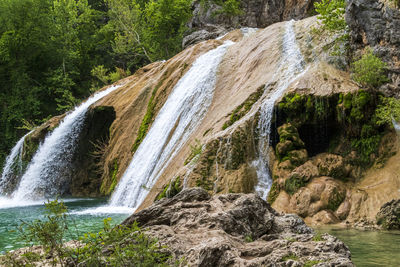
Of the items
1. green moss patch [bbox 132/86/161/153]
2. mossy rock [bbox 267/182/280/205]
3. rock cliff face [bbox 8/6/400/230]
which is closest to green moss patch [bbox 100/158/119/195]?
green moss patch [bbox 132/86/161/153]

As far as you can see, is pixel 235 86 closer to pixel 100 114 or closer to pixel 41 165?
pixel 100 114

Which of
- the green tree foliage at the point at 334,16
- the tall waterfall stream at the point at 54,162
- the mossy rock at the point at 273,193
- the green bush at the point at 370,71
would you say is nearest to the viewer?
the mossy rock at the point at 273,193

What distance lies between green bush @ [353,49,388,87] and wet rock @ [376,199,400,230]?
13.6 ft

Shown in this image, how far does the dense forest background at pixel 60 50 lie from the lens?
32.5m

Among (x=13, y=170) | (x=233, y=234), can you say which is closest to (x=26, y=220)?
(x=233, y=234)

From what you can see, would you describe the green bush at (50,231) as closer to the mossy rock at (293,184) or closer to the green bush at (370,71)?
the mossy rock at (293,184)

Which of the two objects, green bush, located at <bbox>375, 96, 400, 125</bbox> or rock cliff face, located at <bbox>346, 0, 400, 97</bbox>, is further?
rock cliff face, located at <bbox>346, 0, 400, 97</bbox>

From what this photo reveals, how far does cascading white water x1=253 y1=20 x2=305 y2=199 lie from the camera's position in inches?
430

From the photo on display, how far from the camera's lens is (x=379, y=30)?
12.0 metres

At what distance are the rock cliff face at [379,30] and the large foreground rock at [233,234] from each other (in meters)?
7.78

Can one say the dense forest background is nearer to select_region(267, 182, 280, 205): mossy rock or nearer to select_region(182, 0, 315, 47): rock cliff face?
select_region(182, 0, 315, 47): rock cliff face

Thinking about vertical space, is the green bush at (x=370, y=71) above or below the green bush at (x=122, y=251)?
above

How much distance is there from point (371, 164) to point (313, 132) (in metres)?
1.86

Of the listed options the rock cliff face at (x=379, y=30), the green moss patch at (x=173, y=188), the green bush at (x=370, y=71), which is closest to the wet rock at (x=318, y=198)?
the green moss patch at (x=173, y=188)
